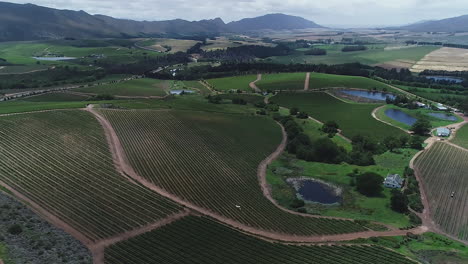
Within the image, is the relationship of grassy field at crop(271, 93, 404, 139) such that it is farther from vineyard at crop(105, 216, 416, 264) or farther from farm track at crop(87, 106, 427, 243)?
vineyard at crop(105, 216, 416, 264)

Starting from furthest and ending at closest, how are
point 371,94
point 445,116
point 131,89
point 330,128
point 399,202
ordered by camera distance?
1. point 371,94
2. point 131,89
3. point 445,116
4. point 330,128
5. point 399,202

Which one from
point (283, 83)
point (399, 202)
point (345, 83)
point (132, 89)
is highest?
point (345, 83)

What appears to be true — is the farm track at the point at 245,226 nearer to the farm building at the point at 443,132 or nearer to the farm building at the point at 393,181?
the farm building at the point at 393,181

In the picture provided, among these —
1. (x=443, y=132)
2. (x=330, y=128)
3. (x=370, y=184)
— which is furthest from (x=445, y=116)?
(x=370, y=184)

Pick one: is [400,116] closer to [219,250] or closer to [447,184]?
[447,184]

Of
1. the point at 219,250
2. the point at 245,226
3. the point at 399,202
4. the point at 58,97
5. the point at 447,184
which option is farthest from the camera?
the point at 58,97

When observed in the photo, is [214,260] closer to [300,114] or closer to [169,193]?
[169,193]

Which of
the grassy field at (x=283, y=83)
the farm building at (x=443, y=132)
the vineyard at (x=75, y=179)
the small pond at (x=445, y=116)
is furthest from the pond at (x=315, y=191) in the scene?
the grassy field at (x=283, y=83)

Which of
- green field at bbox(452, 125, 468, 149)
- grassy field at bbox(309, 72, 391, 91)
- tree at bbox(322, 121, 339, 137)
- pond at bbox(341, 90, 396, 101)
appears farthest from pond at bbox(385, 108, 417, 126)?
grassy field at bbox(309, 72, 391, 91)
